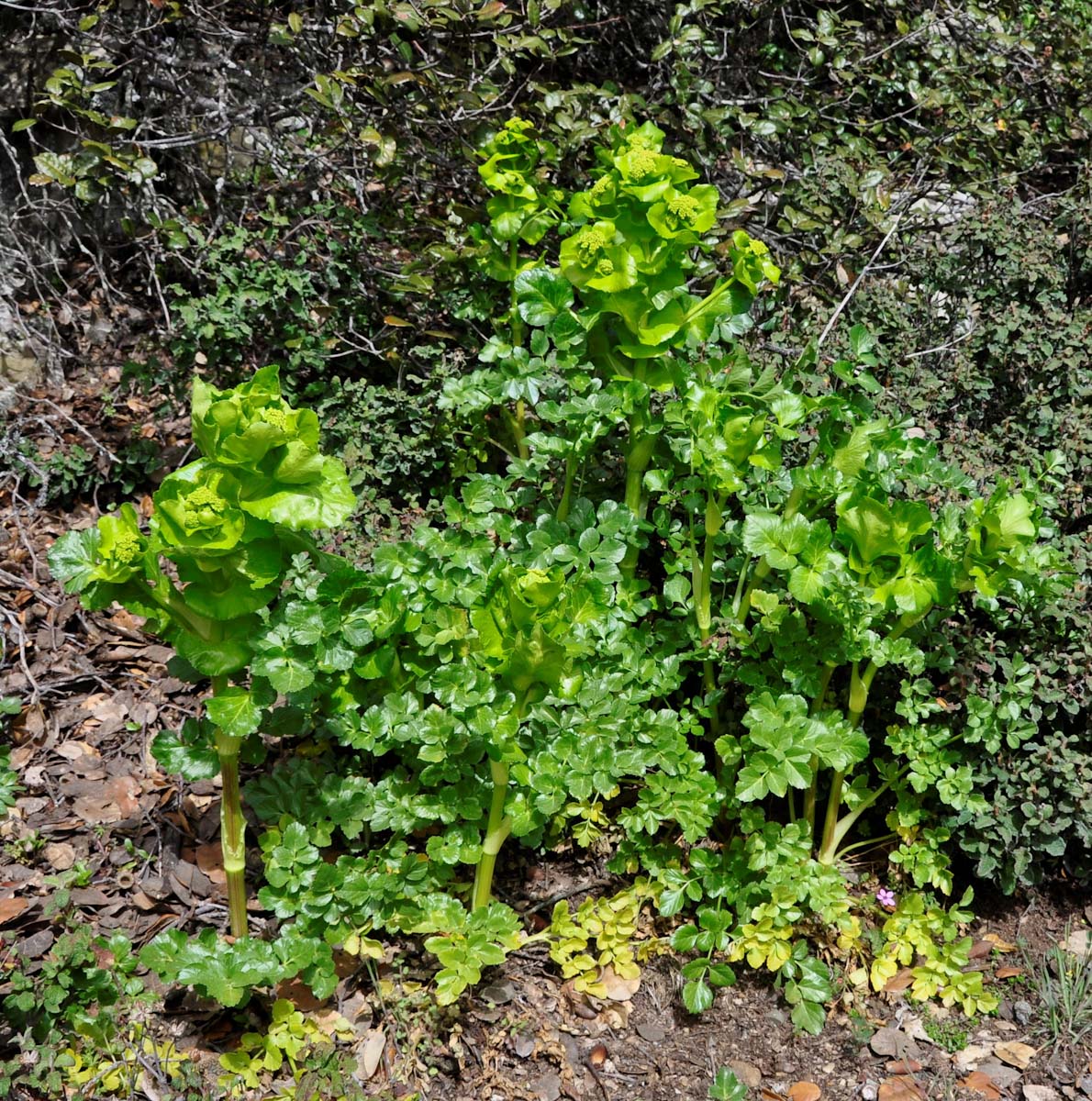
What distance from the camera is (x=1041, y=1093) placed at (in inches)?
93.0

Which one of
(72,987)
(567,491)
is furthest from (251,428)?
(72,987)

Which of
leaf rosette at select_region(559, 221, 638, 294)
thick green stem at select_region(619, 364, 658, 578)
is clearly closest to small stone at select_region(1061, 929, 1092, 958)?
thick green stem at select_region(619, 364, 658, 578)

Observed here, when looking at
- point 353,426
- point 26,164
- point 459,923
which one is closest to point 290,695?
point 459,923

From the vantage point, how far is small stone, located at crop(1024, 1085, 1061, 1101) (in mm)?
2352

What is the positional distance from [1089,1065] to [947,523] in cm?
125

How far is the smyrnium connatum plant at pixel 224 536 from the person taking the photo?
1.86 m

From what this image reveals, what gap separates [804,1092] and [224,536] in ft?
5.56

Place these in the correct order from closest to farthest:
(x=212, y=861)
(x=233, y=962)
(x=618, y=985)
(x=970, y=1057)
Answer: (x=233, y=962), (x=970, y=1057), (x=618, y=985), (x=212, y=861)

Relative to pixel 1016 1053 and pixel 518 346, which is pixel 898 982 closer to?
pixel 1016 1053

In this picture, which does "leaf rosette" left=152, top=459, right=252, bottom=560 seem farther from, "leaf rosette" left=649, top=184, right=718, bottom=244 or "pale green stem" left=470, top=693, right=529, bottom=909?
"leaf rosette" left=649, top=184, right=718, bottom=244

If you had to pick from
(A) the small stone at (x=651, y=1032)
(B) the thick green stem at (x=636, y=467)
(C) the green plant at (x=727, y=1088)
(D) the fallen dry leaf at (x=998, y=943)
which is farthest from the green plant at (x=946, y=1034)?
(B) the thick green stem at (x=636, y=467)

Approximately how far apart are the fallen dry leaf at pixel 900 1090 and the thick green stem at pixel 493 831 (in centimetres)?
94

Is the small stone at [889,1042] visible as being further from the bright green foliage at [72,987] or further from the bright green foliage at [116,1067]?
the bright green foliage at [72,987]

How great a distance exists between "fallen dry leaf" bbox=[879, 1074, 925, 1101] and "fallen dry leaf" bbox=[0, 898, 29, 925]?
6.31 feet
